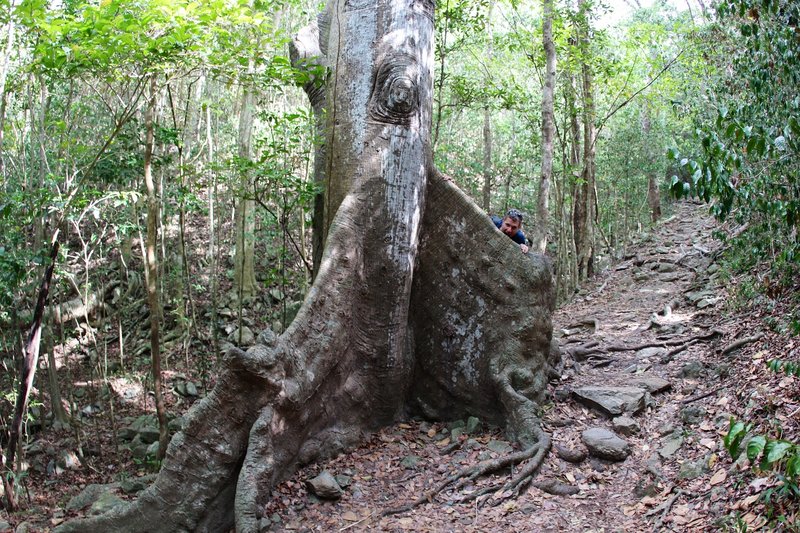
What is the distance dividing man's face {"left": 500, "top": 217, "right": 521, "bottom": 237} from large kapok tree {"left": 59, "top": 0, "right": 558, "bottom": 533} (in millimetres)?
543

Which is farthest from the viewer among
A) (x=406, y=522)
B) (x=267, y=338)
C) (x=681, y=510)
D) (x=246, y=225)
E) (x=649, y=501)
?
(x=246, y=225)

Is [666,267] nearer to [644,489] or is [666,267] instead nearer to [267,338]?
[644,489]

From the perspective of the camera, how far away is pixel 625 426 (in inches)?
235

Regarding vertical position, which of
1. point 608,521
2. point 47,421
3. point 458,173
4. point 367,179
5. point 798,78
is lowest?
point 47,421

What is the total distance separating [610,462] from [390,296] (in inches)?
102

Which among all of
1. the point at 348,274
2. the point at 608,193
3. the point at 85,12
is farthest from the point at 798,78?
the point at 608,193

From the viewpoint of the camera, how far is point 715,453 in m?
4.86

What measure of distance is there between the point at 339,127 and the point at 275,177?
3.09 feet

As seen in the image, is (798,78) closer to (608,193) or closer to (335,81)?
(335,81)

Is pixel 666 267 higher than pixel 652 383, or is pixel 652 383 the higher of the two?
pixel 666 267

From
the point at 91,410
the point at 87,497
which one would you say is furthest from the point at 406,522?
the point at 91,410

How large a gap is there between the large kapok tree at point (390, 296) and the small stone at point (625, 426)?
821 millimetres

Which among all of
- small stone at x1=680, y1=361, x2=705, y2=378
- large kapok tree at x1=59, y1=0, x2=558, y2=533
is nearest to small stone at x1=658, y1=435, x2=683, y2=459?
large kapok tree at x1=59, y1=0, x2=558, y2=533

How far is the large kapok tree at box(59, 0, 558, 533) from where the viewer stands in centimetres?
551
